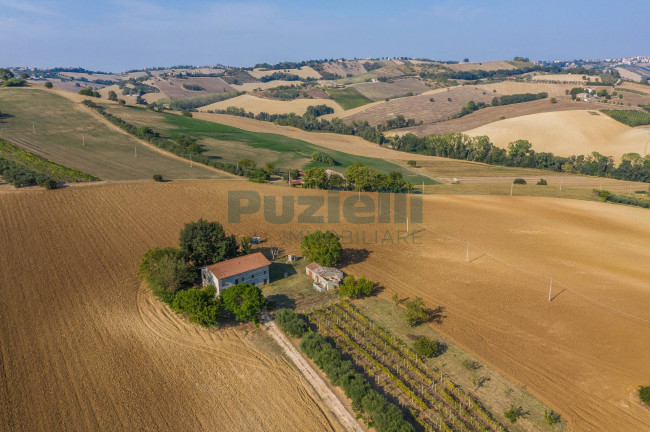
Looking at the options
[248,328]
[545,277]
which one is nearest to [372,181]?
[545,277]

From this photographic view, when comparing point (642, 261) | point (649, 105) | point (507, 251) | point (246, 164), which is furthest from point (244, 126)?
point (649, 105)

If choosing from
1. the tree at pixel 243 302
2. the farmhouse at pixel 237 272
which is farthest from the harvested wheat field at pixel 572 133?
the tree at pixel 243 302

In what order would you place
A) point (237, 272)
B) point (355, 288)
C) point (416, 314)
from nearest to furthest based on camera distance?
point (416, 314)
point (355, 288)
point (237, 272)

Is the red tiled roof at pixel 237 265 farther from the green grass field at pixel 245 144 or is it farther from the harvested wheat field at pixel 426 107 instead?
the harvested wheat field at pixel 426 107

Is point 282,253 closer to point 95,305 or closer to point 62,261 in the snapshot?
point 95,305

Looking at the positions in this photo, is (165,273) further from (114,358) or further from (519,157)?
(519,157)

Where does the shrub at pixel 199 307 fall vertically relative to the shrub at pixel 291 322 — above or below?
above

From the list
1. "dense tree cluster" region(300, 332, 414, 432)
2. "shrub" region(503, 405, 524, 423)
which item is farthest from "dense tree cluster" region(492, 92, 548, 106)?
"shrub" region(503, 405, 524, 423)
